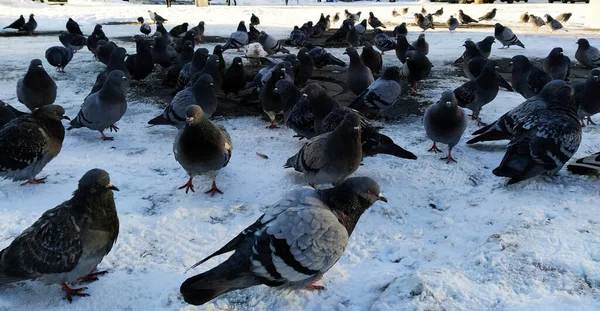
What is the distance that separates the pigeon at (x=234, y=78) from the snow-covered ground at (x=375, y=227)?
4.51ft

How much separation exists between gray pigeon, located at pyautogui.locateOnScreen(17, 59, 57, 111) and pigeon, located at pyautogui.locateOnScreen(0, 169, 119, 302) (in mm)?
4407

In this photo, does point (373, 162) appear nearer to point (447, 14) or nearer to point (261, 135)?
point (261, 135)

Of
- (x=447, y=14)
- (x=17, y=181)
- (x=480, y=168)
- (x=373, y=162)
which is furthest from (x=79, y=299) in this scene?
(x=447, y=14)

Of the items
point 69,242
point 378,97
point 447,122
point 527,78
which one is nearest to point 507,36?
point 527,78

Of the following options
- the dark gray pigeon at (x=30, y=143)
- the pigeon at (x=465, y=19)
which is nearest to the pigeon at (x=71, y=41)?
the dark gray pigeon at (x=30, y=143)

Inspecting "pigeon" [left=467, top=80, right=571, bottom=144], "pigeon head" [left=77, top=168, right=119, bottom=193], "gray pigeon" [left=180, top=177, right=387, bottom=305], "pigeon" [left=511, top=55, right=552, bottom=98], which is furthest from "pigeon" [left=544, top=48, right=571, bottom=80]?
"pigeon head" [left=77, top=168, right=119, bottom=193]

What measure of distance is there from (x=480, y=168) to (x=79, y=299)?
415 cm

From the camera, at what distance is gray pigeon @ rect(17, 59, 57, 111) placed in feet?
21.7

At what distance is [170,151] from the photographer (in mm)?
5645

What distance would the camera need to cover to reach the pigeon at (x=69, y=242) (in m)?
2.84

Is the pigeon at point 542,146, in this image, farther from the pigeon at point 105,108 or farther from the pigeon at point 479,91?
the pigeon at point 105,108

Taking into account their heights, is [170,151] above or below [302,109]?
below

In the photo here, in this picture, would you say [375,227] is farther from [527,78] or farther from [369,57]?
[369,57]

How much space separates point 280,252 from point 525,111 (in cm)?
376
